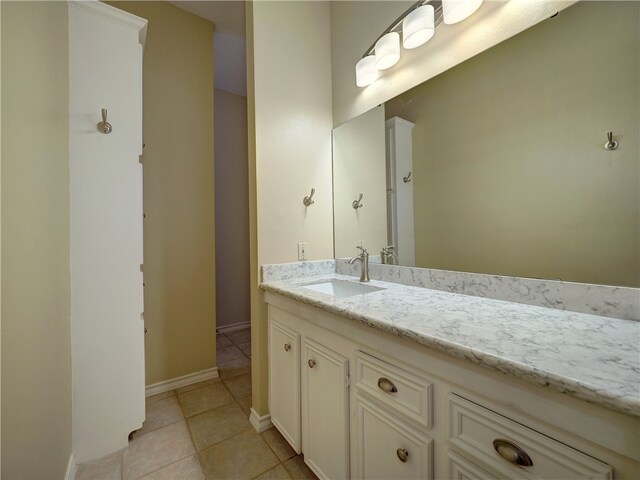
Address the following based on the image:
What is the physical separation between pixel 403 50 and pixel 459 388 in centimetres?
164

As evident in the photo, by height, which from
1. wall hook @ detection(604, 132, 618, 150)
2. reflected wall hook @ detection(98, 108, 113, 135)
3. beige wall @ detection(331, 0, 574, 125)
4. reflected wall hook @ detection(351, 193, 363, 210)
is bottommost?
reflected wall hook @ detection(351, 193, 363, 210)

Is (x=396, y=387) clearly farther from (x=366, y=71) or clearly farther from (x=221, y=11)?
(x=221, y=11)

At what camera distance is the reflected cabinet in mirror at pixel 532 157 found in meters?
0.83

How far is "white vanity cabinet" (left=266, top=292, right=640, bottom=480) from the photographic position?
1.63 ft

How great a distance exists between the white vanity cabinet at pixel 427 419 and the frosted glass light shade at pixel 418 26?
4.56 ft

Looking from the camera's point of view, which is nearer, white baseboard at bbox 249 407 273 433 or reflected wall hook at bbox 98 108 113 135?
reflected wall hook at bbox 98 108 113 135

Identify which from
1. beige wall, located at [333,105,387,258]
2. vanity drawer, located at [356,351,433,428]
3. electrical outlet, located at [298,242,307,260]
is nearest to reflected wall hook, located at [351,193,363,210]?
beige wall, located at [333,105,387,258]

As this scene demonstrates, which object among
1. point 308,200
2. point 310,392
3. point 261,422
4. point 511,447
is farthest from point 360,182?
point 261,422

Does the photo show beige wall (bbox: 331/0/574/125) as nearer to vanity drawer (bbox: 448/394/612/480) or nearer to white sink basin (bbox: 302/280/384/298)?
white sink basin (bbox: 302/280/384/298)

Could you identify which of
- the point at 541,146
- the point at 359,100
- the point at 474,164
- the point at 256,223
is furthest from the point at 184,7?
the point at 541,146

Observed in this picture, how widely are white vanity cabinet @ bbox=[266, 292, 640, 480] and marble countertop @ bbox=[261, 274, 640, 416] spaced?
5cm

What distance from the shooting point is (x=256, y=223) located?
1.57 meters

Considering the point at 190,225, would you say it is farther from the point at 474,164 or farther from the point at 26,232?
the point at 474,164

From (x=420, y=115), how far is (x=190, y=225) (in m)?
1.80
